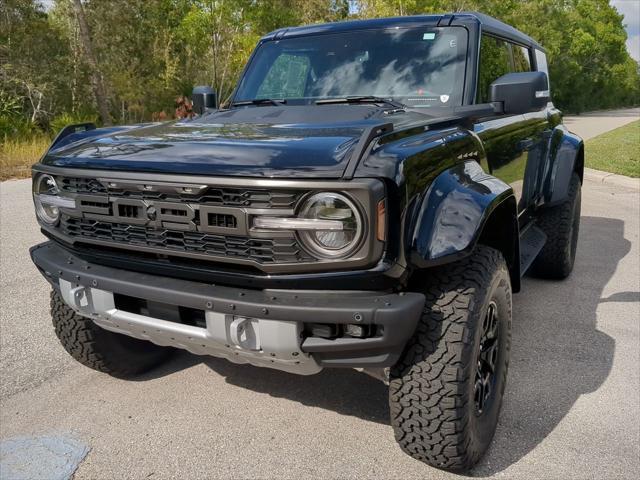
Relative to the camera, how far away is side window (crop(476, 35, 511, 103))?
10.3ft

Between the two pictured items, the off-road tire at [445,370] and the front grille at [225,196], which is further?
the off-road tire at [445,370]

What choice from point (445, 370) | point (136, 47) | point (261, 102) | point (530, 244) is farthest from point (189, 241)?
point (136, 47)

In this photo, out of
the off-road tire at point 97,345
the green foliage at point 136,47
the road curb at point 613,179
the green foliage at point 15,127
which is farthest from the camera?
the green foliage at point 136,47

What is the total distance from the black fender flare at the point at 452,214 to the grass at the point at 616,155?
9.00 m

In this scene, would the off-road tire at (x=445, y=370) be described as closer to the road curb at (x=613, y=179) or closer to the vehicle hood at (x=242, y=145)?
the vehicle hood at (x=242, y=145)

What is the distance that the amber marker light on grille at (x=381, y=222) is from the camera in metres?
1.83

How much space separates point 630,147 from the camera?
13.4 metres

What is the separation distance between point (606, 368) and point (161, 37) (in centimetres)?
1898

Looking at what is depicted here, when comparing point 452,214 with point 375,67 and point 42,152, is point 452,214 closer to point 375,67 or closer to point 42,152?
point 375,67

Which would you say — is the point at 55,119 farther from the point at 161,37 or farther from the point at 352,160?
the point at 352,160

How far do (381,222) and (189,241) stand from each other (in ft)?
2.35

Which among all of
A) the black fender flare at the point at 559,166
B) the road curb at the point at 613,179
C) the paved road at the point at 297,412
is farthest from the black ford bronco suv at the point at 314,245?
the road curb at the point at 613,179

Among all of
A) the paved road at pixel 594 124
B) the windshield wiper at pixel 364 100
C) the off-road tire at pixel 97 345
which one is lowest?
the paved road at pixel 594 124

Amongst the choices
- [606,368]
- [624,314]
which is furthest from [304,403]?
[624,314]
